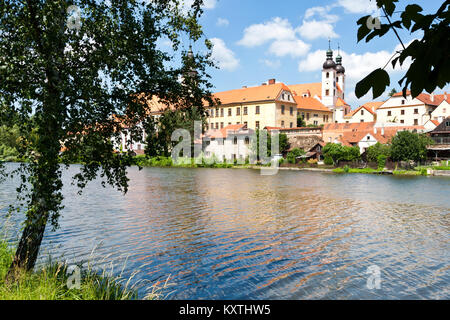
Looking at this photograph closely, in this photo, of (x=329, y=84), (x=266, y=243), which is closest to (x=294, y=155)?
(x=329, y=84)

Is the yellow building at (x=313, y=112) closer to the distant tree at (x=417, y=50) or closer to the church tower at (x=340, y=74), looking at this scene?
the church tower at (x=340, y=74)

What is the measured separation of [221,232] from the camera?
13977 millimetres

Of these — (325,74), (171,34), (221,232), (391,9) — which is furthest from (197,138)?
(391,9)

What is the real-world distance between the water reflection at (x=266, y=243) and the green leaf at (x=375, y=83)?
6921mm

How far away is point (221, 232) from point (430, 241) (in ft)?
25.6

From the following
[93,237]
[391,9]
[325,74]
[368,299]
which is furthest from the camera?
[325,74]

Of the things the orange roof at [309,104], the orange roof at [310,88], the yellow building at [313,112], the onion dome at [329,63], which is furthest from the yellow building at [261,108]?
the orange roof at [310,88]

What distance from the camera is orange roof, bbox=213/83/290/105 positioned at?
8012 cm

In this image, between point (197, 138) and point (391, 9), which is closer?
point (391, 9)

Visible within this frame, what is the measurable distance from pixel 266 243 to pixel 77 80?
8.71 m

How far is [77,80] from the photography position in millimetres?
6055

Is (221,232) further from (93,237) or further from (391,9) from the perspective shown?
(391,9)

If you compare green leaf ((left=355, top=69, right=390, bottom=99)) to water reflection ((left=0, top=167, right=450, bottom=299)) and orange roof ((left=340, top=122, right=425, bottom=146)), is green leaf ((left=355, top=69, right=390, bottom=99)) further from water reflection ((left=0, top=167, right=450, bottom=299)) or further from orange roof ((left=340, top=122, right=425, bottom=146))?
orange roof ((left=340, top=122, right=425, bottom=146))

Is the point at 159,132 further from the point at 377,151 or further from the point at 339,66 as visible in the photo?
the point at 339,66
